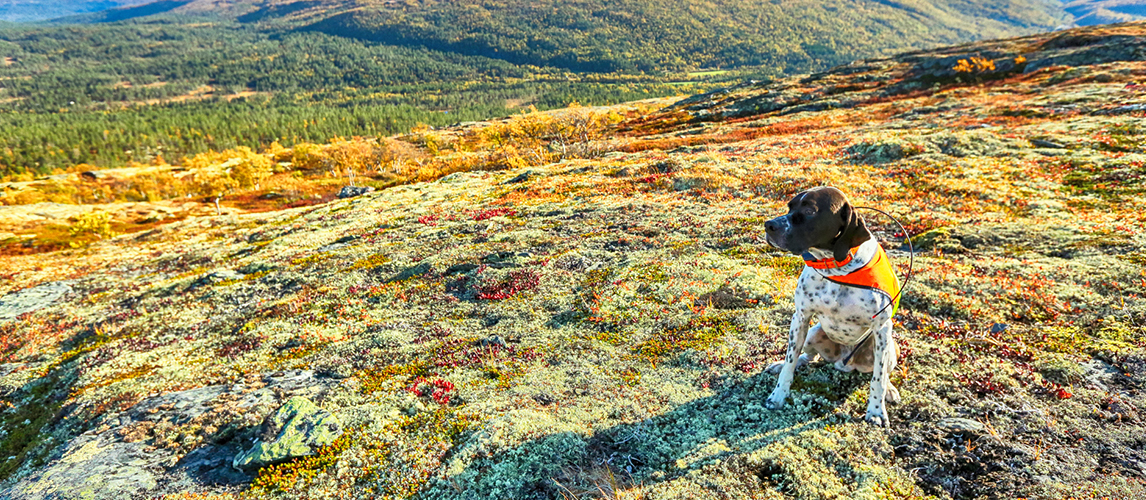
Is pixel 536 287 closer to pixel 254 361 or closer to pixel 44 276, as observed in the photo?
pixel 254 361

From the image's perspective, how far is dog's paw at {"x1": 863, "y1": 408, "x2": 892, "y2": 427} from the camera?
570 cm

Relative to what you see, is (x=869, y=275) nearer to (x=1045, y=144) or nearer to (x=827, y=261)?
(x=827, y=261)

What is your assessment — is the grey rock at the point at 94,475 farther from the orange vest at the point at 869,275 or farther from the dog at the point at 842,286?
the orange vest at the point at 869,275

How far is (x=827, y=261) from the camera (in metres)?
5.12

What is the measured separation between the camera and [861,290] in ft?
16.8

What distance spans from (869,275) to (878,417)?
208 centimetres

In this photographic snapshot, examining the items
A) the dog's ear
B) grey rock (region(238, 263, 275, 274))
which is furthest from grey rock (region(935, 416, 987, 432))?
grey rock (region(238, 263, 275, 274))

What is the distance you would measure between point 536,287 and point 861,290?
785 cm

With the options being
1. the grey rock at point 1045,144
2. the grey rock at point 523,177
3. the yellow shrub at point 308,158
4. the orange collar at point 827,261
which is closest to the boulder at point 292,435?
the orange collar at point 827,261

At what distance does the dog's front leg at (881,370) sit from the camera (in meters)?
5.31

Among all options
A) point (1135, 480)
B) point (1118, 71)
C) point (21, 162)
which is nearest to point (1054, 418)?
point (1135, 480)

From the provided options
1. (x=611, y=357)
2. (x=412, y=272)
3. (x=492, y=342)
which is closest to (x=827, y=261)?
(x=611, y=357)

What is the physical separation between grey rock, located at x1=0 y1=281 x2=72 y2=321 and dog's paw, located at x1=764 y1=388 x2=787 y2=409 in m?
25.8

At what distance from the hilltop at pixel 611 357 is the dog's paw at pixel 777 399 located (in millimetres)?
129
